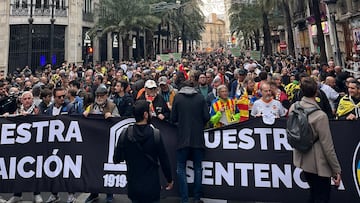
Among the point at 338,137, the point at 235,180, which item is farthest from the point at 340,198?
the point at 235,180

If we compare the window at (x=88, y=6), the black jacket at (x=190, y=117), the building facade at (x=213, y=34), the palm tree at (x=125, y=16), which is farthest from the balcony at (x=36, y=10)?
the building facade at (x=213, y=34)

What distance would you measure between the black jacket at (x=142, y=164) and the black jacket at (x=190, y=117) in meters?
1.32

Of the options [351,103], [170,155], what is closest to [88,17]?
[170,155]

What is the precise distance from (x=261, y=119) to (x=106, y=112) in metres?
2.63

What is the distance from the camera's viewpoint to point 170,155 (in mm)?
5129

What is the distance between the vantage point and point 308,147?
11.8 feet

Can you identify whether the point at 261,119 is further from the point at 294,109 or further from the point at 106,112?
the point at 106,112

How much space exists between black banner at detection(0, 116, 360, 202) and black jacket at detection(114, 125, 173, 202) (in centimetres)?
174

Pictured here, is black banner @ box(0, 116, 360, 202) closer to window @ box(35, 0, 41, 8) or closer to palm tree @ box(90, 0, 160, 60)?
palm tree @ box(90, 0, 160, 60)

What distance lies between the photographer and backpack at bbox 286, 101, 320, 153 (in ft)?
11.6

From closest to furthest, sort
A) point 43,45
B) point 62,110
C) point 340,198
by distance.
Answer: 1. point 340,198
2. point 62,110
3. point 43,45

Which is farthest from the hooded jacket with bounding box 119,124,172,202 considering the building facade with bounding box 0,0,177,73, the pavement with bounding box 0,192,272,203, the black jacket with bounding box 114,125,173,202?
the building facade with bounding box 0,0,177,73

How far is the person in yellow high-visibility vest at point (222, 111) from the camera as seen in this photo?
5324 mm

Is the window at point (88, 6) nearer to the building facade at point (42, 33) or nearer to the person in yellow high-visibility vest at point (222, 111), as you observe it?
the building facade at point (42, 33)
